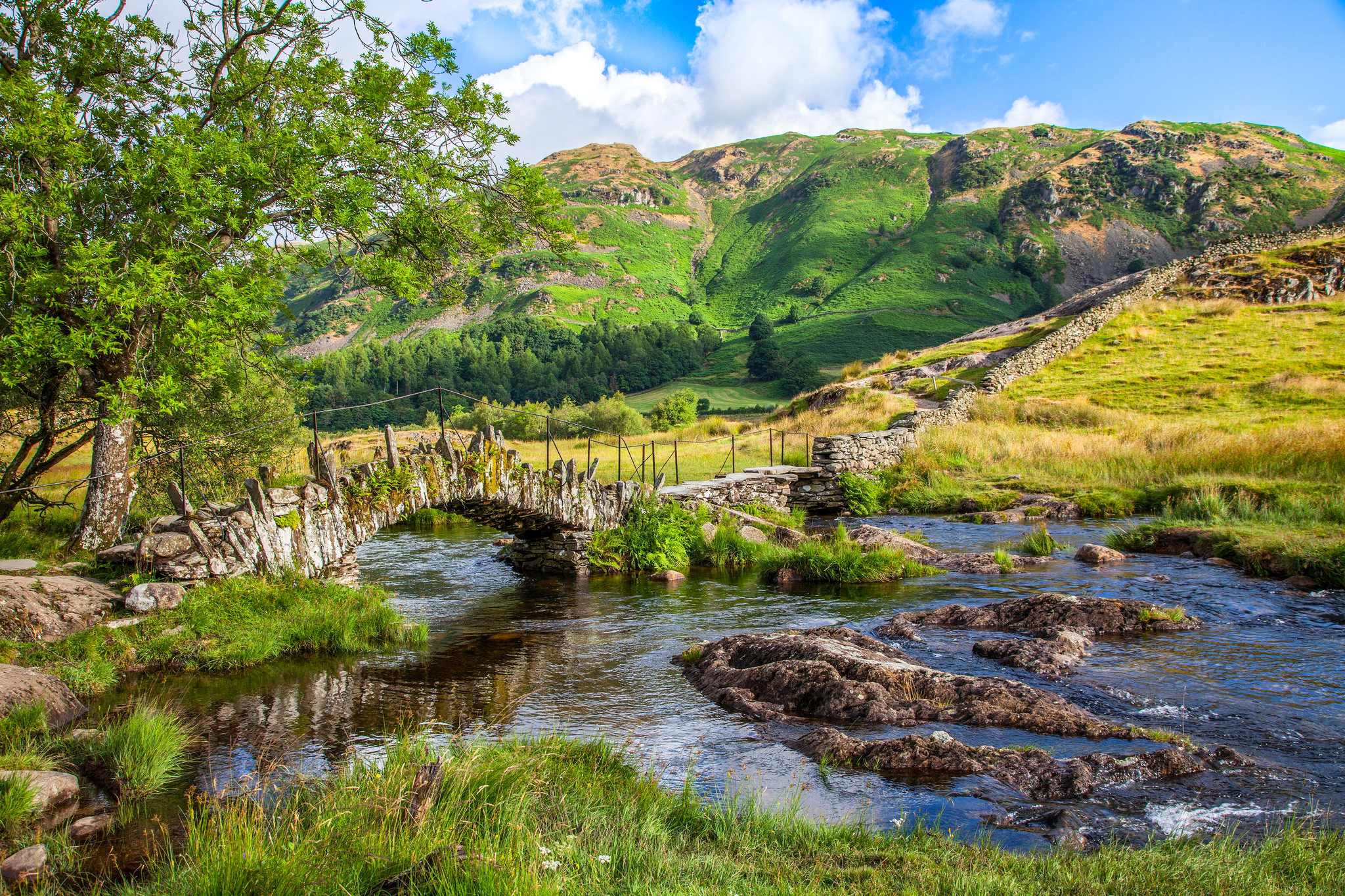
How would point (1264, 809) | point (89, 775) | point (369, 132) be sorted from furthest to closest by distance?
1. point (369, 132)
2. point (89, 775)
3. point (1264, 809)

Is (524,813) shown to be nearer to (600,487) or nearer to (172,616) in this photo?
(172,616)

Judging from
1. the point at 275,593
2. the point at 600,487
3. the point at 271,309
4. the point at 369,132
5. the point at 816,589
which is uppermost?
the point at 369,132

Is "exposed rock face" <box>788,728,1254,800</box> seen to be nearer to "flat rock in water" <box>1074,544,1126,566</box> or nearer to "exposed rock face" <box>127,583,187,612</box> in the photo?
"exposed rock face" <box>127,583,187,612</box>

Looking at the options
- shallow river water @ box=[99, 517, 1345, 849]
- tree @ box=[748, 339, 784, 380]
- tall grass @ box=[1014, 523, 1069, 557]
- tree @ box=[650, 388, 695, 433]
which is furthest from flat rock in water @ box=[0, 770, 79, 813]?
tree @ box=[748, 339, 784, 380]

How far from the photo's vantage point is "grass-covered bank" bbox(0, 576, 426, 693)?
338 inches

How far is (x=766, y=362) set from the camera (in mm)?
119000

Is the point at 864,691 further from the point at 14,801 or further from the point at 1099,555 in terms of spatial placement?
the point at 1099,555

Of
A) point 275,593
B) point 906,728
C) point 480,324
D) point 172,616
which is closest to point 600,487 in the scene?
point 275,593

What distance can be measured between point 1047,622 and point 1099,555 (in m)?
5.95

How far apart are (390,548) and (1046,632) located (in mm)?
17431

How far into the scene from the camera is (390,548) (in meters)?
21.1

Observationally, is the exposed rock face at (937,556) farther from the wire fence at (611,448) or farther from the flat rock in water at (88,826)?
the flat rock in water at (88,826)

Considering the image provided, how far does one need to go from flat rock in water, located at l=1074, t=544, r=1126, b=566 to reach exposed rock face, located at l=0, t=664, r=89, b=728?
668 inches

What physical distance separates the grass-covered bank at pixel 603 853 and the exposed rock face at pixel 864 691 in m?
2.31
